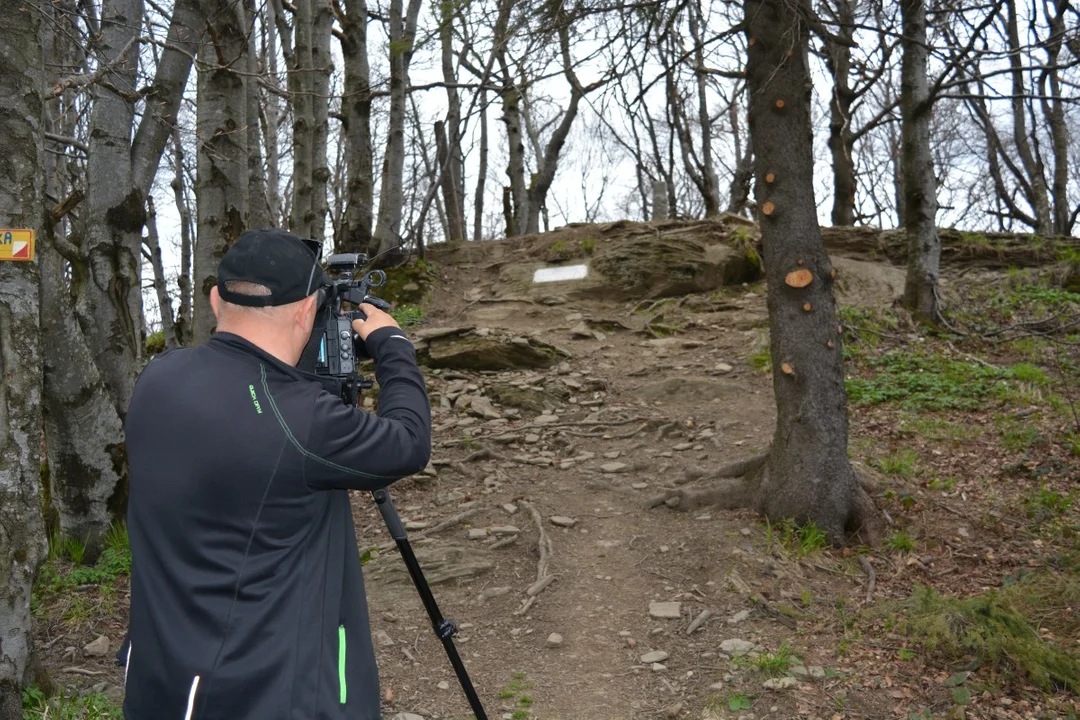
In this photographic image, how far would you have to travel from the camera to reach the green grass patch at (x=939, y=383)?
26.9 feet

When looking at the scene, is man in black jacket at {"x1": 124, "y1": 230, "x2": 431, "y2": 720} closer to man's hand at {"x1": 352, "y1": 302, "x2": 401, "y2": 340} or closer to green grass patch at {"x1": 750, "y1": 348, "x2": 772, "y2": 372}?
man's hand at {"x1": 352, "y1": 302, "x2": 401, "y2": 340}

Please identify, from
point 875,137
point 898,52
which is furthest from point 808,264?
point 875,137

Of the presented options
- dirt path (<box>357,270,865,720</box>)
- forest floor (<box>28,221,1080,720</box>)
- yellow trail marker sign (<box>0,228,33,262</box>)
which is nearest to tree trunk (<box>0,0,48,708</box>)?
yellow trail marker sign (<box>0,228,33,262</box>)

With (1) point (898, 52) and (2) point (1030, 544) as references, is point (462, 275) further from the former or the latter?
(2) point (1030, 544)

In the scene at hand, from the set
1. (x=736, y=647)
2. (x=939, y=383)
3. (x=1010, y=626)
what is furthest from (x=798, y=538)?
(x=939, y=383)

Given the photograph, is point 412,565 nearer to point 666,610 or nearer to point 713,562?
point 666,610

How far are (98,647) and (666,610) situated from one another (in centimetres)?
332

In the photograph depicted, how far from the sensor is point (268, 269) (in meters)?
2.23

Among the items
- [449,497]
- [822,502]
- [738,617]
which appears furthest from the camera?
[449,497]

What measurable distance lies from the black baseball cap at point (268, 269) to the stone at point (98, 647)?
340 centimetres

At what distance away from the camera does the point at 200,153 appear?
6980 mm

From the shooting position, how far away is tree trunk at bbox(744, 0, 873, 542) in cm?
568

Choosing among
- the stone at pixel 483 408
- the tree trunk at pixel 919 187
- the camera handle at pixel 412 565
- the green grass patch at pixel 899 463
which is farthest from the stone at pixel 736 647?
the tree trunk at pixel 919 187

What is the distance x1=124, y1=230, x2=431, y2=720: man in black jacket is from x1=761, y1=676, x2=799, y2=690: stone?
2640mm
